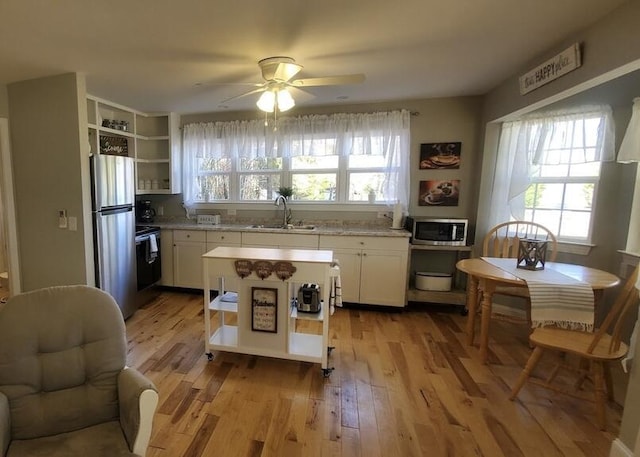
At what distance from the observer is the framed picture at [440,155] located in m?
3.70

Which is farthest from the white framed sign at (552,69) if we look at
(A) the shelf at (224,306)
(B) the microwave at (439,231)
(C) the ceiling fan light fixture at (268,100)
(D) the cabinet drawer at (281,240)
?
(A) the shelf at (224,306)

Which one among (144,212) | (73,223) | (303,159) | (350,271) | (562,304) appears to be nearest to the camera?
(562,304)

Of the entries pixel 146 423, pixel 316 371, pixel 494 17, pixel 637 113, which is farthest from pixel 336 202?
pixel 146 423

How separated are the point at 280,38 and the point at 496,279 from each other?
2.30 m

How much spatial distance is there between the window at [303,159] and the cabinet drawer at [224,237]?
662 mm

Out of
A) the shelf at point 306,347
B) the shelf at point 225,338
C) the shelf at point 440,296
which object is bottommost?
the shelf at point 225,338

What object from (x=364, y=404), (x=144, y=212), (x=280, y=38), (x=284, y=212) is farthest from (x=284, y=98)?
(x=144, y=212)

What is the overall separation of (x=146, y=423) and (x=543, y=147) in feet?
12.2

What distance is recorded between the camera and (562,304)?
2150mm

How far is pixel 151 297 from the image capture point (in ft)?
12.6

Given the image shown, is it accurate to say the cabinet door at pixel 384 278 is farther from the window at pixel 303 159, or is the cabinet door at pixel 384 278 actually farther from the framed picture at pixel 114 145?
the framed picture at pixel 114 145

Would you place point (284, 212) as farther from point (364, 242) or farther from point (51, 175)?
point (51, 175)

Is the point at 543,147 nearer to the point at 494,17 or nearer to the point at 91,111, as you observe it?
the point at 494,17

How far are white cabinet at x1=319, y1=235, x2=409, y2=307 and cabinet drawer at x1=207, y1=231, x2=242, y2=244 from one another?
1.05 metres
